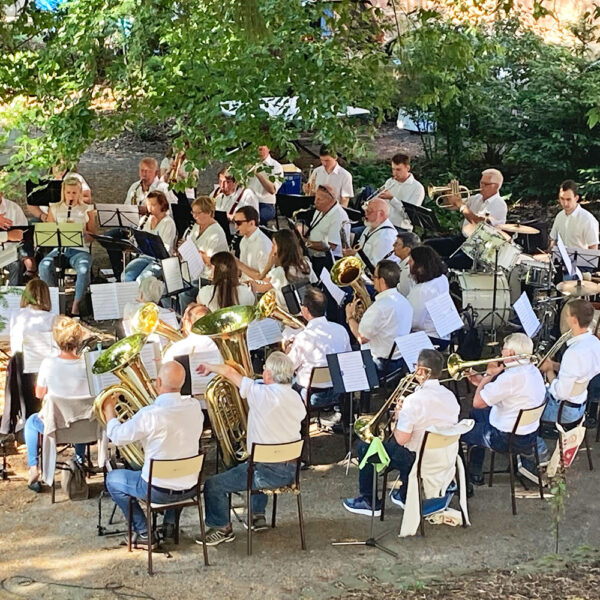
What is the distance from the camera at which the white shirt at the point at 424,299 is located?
882 cm

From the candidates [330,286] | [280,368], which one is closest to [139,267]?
[330,286]

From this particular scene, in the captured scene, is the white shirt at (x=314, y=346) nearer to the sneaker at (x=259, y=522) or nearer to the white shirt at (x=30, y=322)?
the sneaker at (x=259, y=522)

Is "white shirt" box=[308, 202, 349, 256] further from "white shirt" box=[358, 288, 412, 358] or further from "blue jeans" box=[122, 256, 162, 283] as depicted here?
"white shirt" box=[358, 288, 412, 358]

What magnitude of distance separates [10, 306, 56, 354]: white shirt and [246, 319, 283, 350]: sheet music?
1.64m

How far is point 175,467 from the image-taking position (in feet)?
20.3

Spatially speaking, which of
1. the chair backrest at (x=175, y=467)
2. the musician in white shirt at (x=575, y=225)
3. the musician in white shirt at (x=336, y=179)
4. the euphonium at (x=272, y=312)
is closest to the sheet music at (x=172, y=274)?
the euphonium at (x=272, y=312)

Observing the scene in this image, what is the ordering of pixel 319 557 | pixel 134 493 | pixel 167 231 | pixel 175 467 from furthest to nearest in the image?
pixel 167 231 < pixel 319 557 < pixel 134 493 < pixel 175 467

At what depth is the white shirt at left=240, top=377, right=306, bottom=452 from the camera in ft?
21.4

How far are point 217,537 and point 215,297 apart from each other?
8.13ft

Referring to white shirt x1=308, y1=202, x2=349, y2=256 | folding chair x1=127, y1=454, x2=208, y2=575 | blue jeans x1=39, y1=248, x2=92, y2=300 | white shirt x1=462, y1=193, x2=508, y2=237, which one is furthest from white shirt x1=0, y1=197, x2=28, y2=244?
folding chair x1=127, y1=454, x2=208, y2=575

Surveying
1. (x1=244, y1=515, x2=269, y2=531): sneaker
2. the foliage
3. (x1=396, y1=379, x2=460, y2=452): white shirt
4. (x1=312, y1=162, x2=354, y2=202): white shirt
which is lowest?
(x1=244, y1=515, x2=269, y2=531): sneaker

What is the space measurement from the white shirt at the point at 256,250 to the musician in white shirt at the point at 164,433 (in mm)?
3793

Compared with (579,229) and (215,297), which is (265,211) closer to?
(579,229)

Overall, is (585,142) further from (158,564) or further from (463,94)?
(158,564)
